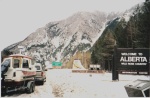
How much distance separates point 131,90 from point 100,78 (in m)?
0.84

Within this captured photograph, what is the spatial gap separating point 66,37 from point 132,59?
5.63 feet

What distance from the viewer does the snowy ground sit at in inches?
475

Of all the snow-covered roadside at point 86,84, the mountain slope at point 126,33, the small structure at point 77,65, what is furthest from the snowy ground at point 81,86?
the mountain slope at point 126,33

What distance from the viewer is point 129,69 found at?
40.1ft

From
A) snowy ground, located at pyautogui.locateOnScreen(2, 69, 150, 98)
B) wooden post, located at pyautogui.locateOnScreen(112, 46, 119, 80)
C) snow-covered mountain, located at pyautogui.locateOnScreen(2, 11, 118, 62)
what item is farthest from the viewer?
snow-covered mountain, located at pyautogui.locateOnScreen(2, 11, 118, 62)

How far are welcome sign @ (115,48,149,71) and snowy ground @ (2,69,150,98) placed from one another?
249mm

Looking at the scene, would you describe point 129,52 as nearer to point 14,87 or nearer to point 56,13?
point 56,13

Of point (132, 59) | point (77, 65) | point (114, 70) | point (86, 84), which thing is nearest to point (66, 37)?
point (77, 65)

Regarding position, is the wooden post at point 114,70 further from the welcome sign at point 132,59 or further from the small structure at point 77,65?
the small structure at point 77,65

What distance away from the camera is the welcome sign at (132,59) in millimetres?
12109

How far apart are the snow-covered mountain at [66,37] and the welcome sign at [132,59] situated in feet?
2.50

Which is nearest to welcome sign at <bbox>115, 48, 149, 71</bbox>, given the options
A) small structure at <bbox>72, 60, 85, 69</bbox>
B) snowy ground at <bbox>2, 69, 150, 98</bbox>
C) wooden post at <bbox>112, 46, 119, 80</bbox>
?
wooden post at <bbox>112, 46, 119, 80</bbox>

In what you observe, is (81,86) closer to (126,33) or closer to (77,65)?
(77,65)

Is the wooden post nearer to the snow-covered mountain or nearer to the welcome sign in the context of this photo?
the welcome sign
